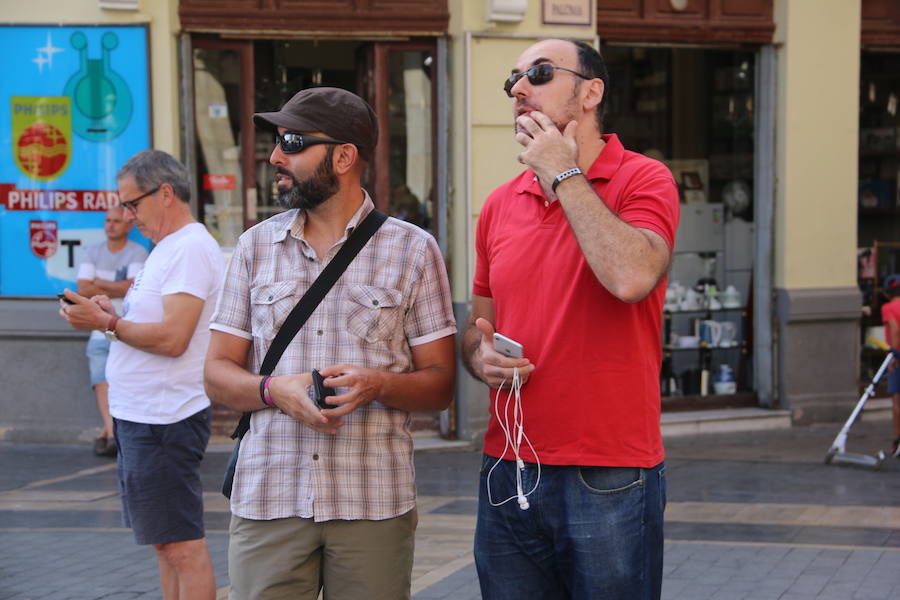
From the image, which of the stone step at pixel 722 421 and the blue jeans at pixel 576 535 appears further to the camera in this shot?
the stone step at pixel 722 421

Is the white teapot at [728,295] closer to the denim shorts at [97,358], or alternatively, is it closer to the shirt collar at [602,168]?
the denim shorts at [97,358]

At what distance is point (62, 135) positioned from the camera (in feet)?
32.3

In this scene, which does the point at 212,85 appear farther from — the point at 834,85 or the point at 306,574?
the point at 306,574

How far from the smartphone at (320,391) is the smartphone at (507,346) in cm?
46

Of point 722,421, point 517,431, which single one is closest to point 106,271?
point 722,421

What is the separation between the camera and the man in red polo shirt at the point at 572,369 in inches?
119

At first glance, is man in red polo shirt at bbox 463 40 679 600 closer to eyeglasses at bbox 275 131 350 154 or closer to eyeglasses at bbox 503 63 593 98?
eyeglasses at bbox 503 63 593 98

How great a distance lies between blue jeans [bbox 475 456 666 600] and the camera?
3.02 metres

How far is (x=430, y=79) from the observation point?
33.4 feet

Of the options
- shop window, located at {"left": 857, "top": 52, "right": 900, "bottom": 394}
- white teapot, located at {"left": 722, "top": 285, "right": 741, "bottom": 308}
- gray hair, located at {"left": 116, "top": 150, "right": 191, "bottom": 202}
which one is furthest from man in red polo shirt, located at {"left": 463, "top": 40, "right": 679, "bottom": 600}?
shop window, located at {"left": 857, "top": 52, "right": 900, "bottom": 394}

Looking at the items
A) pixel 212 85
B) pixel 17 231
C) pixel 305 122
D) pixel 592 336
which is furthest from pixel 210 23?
pixel 592 336

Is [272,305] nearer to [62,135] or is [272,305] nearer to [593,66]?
[593,66]

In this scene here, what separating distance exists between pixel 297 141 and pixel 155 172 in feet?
5.02

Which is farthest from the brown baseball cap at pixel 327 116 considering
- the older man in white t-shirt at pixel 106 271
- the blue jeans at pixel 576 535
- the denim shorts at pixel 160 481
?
the older man in white t-shirt at pixel 106 271
